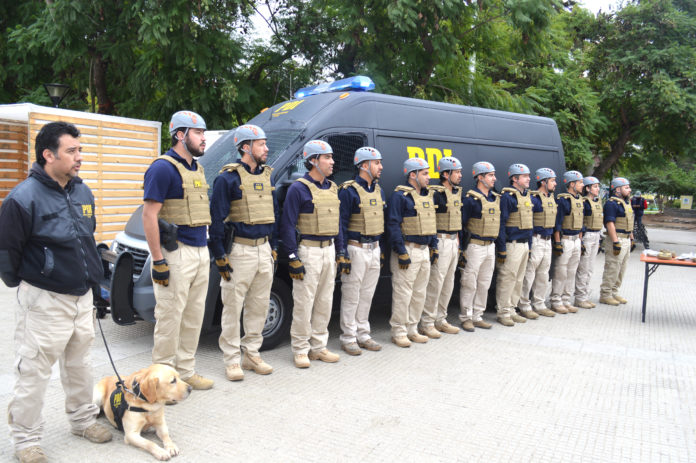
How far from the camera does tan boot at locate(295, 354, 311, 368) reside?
5457 mm

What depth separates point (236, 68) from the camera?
39.3 ft

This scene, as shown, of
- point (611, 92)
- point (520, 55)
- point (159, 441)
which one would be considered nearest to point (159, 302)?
point (159, 441)

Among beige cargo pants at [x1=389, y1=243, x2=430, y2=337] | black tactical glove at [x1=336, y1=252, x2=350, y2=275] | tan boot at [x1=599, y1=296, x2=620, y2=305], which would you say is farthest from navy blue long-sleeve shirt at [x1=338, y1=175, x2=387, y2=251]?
tan boot at [x1=599, y1=296, x2=620, y2=305]

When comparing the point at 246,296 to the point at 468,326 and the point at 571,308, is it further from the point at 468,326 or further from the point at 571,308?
the point at 571,308

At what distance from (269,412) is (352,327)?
1847mm

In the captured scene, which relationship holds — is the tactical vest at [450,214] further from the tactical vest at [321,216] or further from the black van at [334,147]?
the tactical vest at [321,216]

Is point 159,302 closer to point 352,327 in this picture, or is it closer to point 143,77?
point 352,327

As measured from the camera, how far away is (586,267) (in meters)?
8.93

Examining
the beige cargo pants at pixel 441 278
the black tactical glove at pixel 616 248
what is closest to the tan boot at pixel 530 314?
the beige cargo pants at pixel 441 278

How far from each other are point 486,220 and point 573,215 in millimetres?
2110

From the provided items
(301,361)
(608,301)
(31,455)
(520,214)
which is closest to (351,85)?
(520,214)

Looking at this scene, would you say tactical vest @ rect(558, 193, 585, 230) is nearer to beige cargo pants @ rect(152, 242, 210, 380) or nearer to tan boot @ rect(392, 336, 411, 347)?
tan boot @ rect(392, 336, 411, 347)

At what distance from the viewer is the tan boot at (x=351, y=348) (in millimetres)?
5973

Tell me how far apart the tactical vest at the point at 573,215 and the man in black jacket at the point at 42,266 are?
690 centimetres
